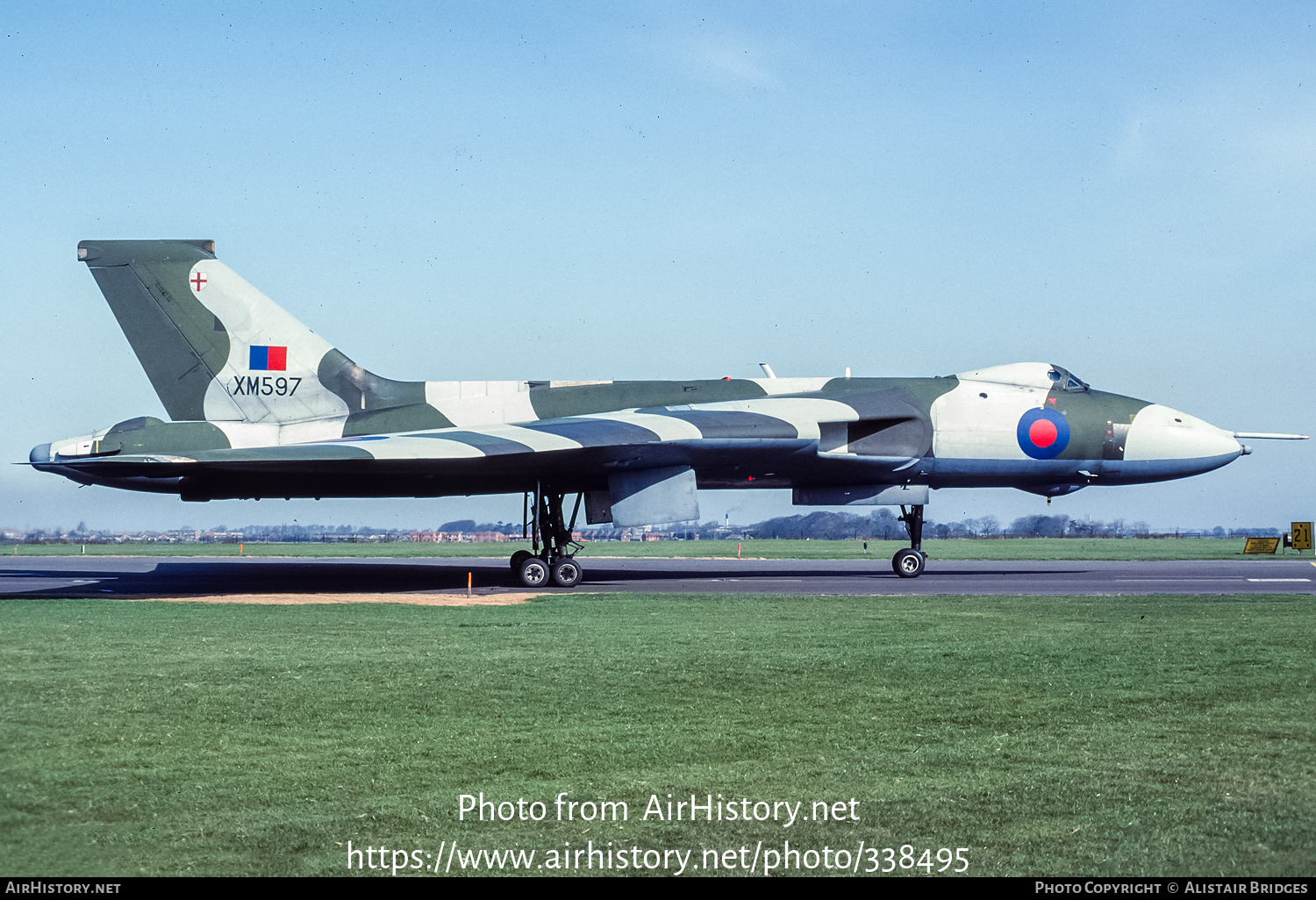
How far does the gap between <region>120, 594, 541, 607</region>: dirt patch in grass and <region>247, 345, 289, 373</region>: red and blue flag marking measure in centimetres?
484

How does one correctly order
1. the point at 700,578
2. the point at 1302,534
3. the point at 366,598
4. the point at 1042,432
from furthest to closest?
the point at 1302,534, the point at 700,578, the point at 1042,432, the point at 366,598

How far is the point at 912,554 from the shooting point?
76.0ft

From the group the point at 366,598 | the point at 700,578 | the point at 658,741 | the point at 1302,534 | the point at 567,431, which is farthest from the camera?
the point at 1302,534

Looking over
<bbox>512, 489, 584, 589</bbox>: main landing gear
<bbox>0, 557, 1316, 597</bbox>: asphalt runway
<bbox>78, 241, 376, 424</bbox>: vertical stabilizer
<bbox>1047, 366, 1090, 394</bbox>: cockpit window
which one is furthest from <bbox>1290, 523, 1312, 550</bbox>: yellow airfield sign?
<bbox>78, 241, 376, 424</bbox>: vertical stabilizer

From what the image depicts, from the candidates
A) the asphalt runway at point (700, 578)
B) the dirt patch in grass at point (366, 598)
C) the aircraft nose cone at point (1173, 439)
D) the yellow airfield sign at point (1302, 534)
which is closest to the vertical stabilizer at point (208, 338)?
the asphalt runway at point (700, 578)

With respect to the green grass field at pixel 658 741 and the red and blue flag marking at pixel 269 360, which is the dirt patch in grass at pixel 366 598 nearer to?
the green grass field at pixel 658 741

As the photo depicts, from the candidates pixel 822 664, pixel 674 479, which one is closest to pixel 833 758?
pixel 822 664

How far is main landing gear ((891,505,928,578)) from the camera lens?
2302cm

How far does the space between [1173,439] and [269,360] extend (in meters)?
18.1

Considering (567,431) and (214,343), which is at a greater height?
(214,343)

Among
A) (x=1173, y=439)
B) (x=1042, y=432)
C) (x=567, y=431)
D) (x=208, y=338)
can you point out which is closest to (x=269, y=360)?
(x=208, y=338)

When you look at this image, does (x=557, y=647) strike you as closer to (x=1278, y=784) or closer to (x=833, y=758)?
(x=833, y=758)

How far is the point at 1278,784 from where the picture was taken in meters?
5.44

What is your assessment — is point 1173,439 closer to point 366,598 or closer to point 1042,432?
point 1042,432
